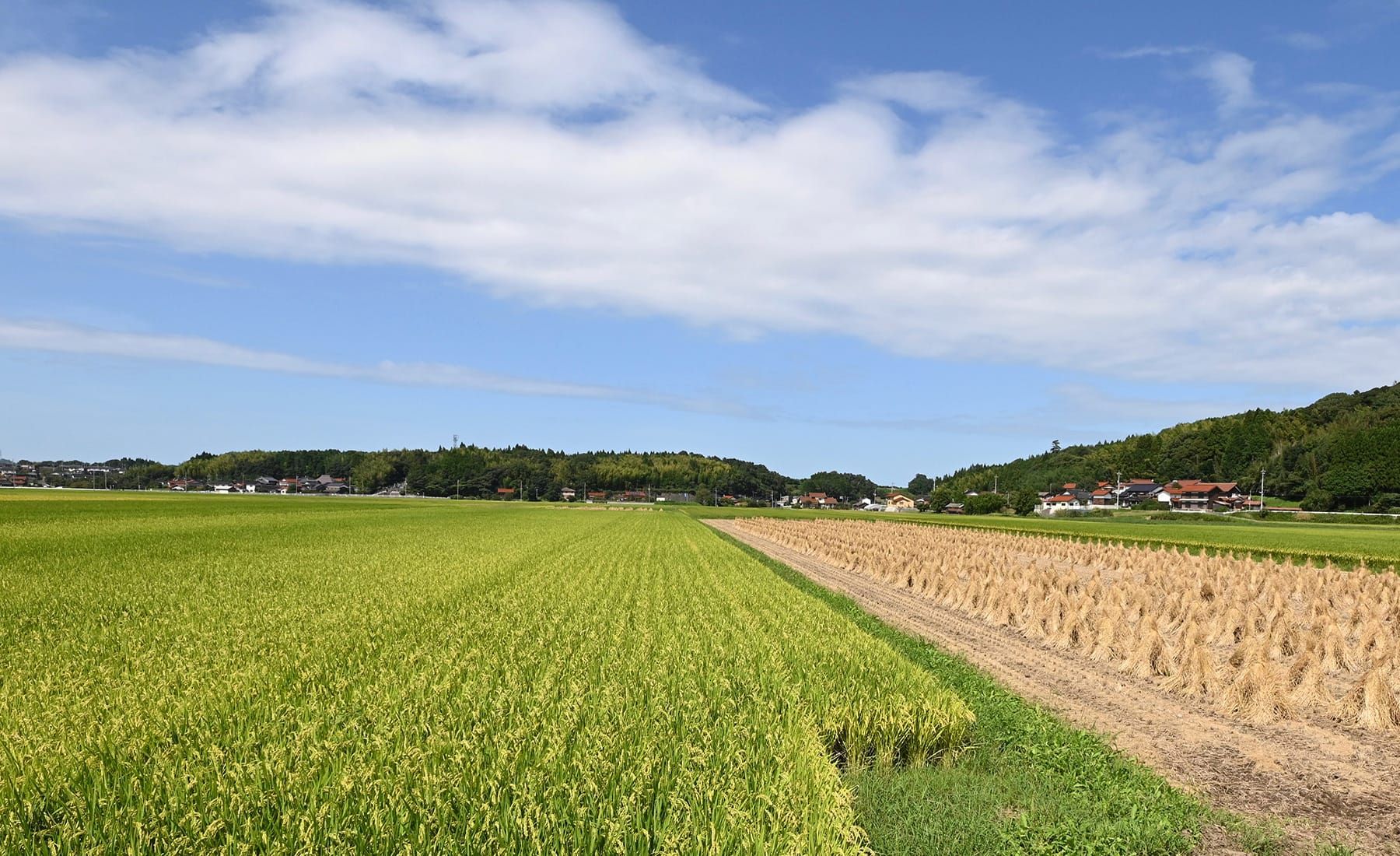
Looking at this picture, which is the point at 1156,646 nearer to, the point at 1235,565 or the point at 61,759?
the point at 61,759

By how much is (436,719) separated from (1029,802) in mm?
5059

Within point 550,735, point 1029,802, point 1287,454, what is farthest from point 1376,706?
point 1287,454

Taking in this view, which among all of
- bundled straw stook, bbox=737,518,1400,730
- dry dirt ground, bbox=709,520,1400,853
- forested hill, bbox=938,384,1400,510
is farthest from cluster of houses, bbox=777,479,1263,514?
dry dirt ground, bbox=709,520,1400,853

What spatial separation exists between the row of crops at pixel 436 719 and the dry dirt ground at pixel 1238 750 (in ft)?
7.39

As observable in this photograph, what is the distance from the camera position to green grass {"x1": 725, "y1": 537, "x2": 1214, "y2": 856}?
650 cm

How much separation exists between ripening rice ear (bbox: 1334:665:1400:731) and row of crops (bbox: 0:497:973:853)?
528 cm

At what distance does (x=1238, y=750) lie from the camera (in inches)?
360

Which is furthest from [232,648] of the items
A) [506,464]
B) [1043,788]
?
[506,464]

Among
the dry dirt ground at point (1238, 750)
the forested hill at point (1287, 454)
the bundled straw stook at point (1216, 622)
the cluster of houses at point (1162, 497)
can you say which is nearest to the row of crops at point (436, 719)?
the dry dirt ground at point (1238, 750)

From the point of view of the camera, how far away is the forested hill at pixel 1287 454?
10388 centimetres

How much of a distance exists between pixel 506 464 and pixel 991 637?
621ft

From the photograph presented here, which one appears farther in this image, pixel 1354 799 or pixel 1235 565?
pixel 1235 565

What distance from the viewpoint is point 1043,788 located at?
24.9ft

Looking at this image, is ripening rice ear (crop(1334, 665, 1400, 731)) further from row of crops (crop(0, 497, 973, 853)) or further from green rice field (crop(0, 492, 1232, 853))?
row of crops (crop(0, 497, 973, 853))
